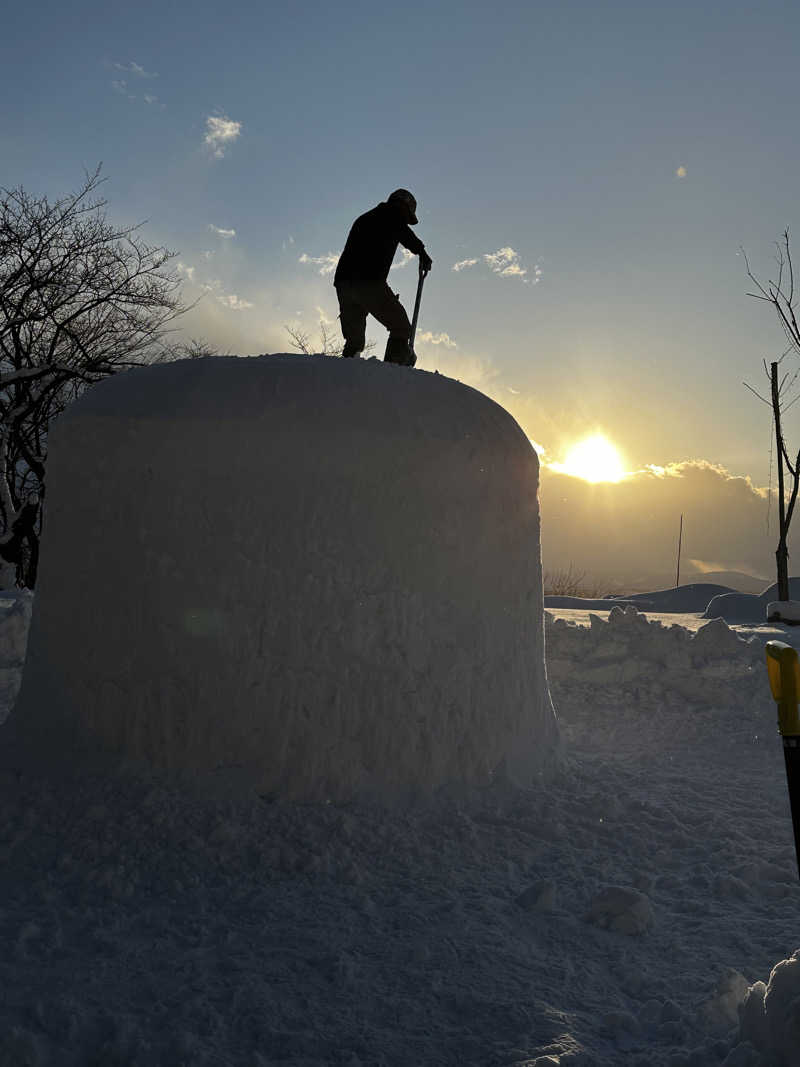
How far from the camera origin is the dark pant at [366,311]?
5.42 m

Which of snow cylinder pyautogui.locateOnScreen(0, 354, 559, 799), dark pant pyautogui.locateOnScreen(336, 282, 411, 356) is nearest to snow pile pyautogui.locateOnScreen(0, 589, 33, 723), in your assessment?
snow cylinder pyautogui.locateOnScreen(0, 354, 559, 799)

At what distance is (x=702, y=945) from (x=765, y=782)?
2.62 meters

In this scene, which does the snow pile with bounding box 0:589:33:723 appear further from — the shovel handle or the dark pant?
the shovel handle

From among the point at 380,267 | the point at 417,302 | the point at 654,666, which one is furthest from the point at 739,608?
the point at 380,267

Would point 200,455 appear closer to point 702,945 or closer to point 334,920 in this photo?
point 334,920

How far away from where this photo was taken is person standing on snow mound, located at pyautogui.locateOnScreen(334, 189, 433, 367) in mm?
5387

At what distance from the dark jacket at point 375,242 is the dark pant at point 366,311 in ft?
0.21

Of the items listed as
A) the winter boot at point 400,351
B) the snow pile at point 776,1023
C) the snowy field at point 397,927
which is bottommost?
the snowy field at point 397,927

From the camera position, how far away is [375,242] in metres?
5.39

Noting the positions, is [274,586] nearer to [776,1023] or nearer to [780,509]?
[776,1023]

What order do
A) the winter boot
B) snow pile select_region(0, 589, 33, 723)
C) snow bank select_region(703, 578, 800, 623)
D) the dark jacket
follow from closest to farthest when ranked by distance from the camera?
the dark jacket
the winter boot
snow pile select_region(0, 589, 33, 723)
snow bank select_region(703, 578, 800, 623)

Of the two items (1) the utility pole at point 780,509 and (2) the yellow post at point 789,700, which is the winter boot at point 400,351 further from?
(1) the utility pole at point 780,509

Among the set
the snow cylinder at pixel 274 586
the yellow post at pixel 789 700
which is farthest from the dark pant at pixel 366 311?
the yellow post at pixel 789 700

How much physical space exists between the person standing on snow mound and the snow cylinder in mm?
1252
